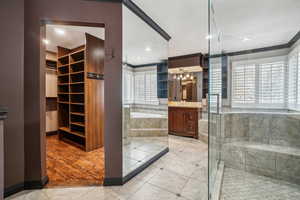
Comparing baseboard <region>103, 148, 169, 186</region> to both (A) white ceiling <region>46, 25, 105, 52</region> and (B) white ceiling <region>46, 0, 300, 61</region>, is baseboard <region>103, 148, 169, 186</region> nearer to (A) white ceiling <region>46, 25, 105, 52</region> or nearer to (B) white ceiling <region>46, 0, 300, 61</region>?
(B) white ceiling <region>46, 0, 300, 61</region>

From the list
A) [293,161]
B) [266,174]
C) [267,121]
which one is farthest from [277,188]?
[267,121]

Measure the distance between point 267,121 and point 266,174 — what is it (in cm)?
111

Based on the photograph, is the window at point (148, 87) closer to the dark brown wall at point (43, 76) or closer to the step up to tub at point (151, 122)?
the step up to tub at point (151, 122)

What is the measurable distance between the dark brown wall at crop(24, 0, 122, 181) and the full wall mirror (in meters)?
0.18

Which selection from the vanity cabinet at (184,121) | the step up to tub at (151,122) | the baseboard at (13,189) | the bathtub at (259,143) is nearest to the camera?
the baseboard at (13,189)

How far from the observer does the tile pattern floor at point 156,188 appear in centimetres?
177

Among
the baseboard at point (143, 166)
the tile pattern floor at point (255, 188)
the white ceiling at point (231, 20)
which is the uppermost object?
the white ceiling at point (231, 20)

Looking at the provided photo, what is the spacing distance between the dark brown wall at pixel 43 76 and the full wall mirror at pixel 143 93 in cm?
18

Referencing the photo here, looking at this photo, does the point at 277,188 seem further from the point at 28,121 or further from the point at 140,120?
the point at 28,121

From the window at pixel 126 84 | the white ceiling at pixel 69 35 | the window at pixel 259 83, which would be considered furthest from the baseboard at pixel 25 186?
the window at pixel 259 83

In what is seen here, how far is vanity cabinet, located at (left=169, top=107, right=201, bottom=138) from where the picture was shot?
4.14 meters

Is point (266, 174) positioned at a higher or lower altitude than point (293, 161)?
lower

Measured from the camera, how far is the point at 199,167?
8.33ft

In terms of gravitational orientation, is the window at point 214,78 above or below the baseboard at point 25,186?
above
